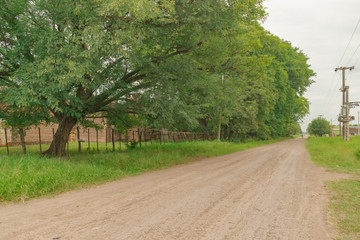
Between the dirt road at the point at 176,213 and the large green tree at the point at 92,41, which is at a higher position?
the large green tree at the point at 92,41

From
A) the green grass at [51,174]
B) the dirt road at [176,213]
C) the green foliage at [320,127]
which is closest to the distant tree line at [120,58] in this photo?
the green grass at [51,174]

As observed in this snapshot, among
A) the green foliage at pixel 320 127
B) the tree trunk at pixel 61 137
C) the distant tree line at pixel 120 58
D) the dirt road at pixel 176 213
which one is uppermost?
the distant tree line at pixel 120 58

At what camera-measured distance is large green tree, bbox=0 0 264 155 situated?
7832mm

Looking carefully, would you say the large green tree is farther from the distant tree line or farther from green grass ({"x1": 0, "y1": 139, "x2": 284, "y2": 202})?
green grass ({"x1": 0, "y1": 139, "x2": 284, "y2": 202})

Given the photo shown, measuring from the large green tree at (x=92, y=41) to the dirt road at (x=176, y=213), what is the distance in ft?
12.3

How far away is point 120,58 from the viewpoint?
32.0 ft

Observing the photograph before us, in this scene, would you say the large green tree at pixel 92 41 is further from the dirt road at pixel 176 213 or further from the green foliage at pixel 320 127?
the green foliage at pixel 320 127

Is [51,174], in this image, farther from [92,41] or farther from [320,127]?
[320,127]

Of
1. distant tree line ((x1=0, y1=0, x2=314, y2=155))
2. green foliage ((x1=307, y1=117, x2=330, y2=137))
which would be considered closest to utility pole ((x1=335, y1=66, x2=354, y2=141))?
distant tree line ((x1=0, y1=0, x2=314, y2=155))

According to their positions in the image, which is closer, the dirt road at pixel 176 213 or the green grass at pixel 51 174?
the dirt road at pixel 176 213

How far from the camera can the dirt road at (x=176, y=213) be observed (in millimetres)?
3812

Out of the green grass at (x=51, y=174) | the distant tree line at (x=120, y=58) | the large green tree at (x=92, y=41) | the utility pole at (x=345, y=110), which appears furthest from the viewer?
the utility pole at (x=345, y=110)

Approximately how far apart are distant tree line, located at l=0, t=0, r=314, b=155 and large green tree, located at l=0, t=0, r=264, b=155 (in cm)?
3

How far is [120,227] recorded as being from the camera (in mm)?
4000
